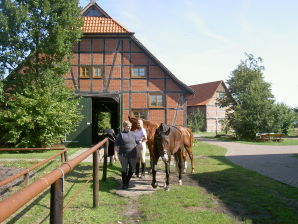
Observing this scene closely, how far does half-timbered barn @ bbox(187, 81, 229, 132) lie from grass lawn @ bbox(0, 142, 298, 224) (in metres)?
41.6

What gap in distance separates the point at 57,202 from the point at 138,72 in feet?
64.0

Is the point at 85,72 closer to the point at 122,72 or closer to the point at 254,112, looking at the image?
the point at 122,72

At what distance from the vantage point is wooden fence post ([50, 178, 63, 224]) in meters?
2.62

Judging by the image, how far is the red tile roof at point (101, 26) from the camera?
21780mm

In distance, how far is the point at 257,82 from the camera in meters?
32.1

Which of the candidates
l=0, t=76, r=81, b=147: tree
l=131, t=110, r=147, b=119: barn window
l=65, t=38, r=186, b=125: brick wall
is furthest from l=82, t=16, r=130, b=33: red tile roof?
l=131, t=110, r=147, b=119: barn window

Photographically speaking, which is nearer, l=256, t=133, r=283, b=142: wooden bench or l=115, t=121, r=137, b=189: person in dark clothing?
l=115, t=121, r=137, b=189: person in dark clothing

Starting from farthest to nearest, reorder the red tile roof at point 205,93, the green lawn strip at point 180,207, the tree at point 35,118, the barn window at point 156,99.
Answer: the red tile roof at point 205,93, the barn window at point 156,99, the tree at point 35,118, the green lawn strip at point 180,207

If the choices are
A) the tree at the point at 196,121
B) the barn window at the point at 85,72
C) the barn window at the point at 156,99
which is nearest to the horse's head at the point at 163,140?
the barn window at the point at 156,99

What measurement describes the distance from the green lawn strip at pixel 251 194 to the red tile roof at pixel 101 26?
1433 centimetres

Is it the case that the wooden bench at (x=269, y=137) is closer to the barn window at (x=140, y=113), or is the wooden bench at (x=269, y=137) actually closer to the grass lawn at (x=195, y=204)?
the barn window at (x=140, y=113)

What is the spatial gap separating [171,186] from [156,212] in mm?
2249

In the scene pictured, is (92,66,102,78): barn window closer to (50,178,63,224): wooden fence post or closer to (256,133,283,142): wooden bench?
(256,133,283,142): wooden bench

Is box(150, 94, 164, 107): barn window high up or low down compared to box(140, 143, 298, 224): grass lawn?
up
